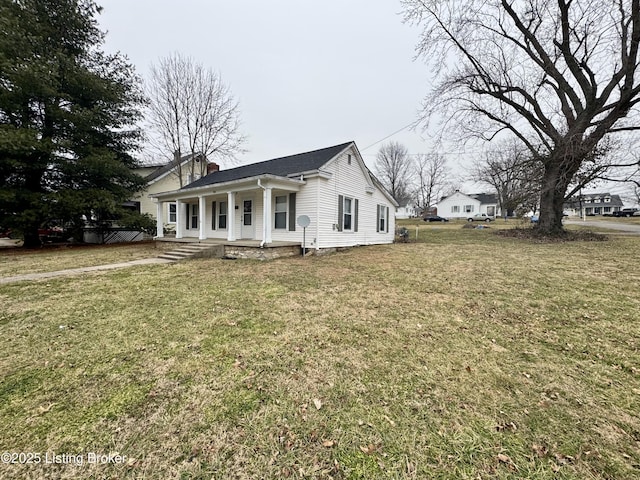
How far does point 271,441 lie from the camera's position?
1897 millimetres

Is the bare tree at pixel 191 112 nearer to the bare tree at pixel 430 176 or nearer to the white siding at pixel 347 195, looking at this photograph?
the white siding at pixel 347 195

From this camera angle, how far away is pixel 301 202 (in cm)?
1064

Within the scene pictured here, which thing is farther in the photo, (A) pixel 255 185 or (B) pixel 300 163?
(B) pixel 300 163

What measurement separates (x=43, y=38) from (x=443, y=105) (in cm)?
2046

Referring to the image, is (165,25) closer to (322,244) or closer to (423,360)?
(322,244)

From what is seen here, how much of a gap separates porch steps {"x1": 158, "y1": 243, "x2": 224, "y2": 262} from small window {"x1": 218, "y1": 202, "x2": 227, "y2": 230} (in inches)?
116

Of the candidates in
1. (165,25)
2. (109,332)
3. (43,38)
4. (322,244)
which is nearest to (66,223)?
(43,38)

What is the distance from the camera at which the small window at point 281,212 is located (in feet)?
36.6

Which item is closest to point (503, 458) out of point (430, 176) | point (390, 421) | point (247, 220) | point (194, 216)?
point (390, 421)

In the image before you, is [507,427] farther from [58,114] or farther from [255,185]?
[58,114]

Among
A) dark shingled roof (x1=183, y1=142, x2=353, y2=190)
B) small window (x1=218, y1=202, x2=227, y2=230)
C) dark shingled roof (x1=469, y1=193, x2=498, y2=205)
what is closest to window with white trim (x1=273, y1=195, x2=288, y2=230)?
dark shingled roof (x1=183, y1=142, x2=353, y2=190)

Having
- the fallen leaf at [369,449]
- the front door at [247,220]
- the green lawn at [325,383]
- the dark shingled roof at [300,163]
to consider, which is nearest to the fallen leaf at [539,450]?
the green lawn at [325,383]

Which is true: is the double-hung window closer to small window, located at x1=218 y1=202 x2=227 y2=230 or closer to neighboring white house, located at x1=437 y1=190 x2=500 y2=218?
small window, located at x1=218 y1=202 x2=227 y2=230

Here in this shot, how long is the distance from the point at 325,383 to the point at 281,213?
9.24 metres
